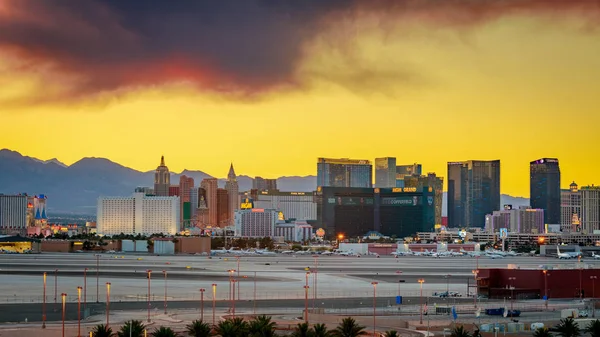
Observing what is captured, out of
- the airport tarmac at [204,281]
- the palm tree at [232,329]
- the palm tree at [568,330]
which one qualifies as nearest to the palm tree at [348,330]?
the palm tree at [232,329]

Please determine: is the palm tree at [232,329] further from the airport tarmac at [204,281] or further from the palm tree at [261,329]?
the airport tarmac at [204,281]

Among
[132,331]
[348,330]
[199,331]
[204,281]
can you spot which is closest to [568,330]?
[348,330]

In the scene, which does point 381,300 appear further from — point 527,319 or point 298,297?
point 527,319

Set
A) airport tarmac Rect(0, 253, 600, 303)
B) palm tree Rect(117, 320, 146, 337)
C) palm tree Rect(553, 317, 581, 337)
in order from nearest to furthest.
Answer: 1. palm tree Rect(117, 320, 146, 337)
2. palm tree Rect(553, 317, 581, 337)
3. airport tarmac Rect(0, 253, 600, 303)

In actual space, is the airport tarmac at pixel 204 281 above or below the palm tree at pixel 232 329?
below

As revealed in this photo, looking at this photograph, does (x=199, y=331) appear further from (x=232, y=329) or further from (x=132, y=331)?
(x=132, y=331)

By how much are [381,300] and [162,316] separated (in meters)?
24.4

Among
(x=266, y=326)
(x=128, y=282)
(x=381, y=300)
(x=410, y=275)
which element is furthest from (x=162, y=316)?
(x=410, y=275)

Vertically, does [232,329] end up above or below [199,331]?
above

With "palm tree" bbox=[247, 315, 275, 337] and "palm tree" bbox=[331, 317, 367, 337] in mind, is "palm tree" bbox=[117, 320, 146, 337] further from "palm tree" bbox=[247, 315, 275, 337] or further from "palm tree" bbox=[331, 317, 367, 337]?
"palm tree" bbox=[331, 317, 367, 337]

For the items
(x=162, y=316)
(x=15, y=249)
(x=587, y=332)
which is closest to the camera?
(x=587, y=332)

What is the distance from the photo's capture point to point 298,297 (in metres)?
90.3

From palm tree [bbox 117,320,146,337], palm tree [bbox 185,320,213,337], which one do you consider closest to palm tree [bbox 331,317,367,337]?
palm tree [bbox 185,320,213,337]

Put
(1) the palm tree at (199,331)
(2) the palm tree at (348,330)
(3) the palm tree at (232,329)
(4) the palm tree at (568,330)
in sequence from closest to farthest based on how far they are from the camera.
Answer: (3) the palm tree at (232,329) < (1) the palm tree at (199,331) < (2) the palm tree at (348,330) < (4) the palm tree at (568,330)
